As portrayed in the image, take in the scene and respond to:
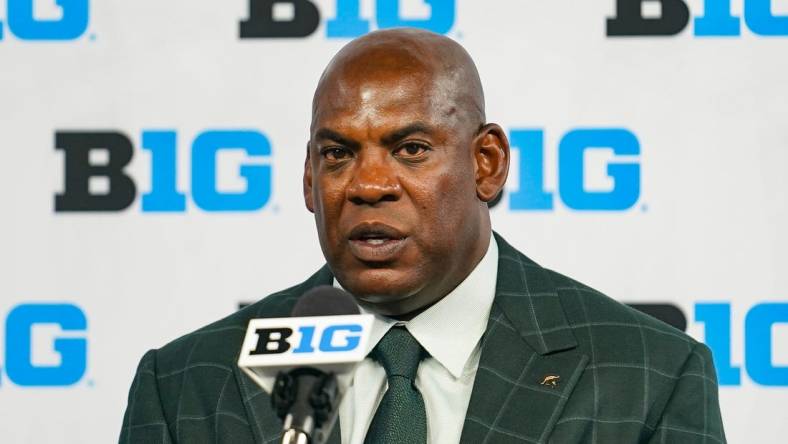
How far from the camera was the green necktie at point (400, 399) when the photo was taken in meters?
2.33

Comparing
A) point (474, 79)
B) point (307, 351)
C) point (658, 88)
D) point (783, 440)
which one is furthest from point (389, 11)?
point (307, 351)

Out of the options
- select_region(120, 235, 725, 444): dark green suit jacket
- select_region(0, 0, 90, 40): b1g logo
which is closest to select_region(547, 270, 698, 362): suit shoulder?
select_region(120, 235, 725, 444): dark green suit jacket

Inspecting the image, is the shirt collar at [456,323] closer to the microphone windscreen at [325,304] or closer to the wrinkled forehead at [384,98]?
the wrinkled forehead at [384,98]

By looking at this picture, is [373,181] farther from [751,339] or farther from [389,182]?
[751,339]

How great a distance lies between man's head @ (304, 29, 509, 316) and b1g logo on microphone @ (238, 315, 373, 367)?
30.1 inches

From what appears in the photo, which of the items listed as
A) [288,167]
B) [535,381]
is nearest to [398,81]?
[535,381]

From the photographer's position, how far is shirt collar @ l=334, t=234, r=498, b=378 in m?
2.46

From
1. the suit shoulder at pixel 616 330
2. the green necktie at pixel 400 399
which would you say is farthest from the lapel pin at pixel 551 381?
the green necktie at pixel 400 399

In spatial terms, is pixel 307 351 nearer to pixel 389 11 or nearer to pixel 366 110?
pixel 366 110

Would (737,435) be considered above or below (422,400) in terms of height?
below

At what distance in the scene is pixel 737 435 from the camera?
10.9ft

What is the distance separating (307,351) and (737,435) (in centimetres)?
213

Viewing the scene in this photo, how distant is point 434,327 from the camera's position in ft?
8.11

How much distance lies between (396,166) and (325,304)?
2.44ft
